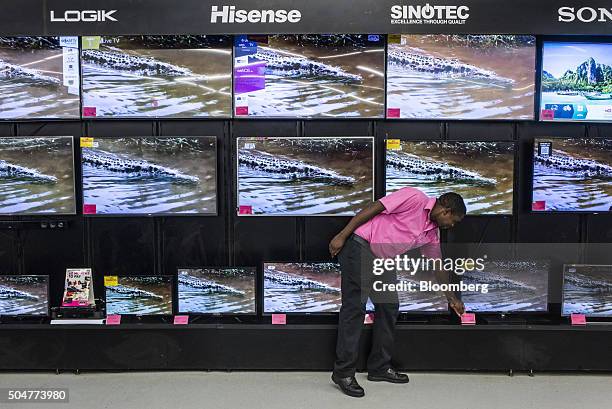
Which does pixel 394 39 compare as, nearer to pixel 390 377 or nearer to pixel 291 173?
pixel 291 173

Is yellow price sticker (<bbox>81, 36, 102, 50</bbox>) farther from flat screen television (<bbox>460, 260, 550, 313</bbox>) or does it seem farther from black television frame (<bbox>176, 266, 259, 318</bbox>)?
flat screen television (<bbox>460, 260, 550, 313</bbox>)

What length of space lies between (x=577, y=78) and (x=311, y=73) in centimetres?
160

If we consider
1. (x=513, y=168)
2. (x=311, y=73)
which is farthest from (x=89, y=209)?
(x=513, y=168)

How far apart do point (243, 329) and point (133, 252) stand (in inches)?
33.6

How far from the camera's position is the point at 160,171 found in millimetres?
3881

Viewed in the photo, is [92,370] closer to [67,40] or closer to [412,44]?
[67,40]

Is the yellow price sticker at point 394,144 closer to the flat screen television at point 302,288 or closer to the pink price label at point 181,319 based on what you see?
the flat screen television at point 302,288

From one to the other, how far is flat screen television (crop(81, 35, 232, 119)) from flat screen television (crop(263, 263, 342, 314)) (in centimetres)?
103

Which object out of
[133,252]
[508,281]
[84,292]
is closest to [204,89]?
[133,252]

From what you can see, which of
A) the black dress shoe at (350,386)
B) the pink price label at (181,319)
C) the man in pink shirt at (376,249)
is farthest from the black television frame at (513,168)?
the pink price label at (181,319)

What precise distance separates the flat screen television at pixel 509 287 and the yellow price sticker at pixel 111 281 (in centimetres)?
214

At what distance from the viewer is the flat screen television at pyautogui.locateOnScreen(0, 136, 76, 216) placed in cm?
389

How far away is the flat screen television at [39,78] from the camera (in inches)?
151

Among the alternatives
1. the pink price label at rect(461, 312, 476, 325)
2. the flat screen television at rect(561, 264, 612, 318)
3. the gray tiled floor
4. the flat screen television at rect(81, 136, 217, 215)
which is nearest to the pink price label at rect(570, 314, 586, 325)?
the flat screen television at rect(561, 264, 612, 318)
